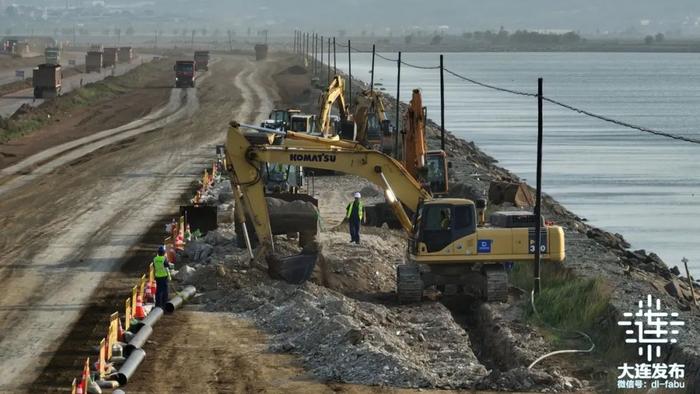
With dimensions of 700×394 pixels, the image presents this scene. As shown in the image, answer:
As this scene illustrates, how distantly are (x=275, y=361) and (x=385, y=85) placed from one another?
568 ft

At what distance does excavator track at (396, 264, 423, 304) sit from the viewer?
34062mm

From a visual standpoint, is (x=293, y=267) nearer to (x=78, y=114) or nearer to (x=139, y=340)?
(x=139, y=340)

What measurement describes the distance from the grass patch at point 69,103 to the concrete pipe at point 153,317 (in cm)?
4713

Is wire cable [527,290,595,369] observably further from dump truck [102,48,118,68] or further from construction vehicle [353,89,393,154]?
dump truck [102,48,118,68]

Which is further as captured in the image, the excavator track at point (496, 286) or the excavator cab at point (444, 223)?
the excavator track at point (496, 286)

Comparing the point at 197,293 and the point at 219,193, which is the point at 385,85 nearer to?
the point at 219,193

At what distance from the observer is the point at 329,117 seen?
6206cm

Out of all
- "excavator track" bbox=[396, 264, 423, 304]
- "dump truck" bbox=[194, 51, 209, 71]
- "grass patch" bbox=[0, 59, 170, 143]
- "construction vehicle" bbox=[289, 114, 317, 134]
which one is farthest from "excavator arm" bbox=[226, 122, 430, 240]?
"dump truck" bbox=[194, 51, 209, 71]

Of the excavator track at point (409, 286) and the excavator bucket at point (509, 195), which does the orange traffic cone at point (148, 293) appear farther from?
the excavator bucket at point (509, 195)

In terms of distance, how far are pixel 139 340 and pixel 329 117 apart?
113ft

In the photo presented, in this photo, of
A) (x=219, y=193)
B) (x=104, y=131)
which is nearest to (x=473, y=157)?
(x=104, y=131)

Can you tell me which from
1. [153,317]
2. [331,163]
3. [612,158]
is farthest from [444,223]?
[612,158]

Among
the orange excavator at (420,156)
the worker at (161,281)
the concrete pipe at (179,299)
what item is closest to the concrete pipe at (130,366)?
the worker at (161,281)

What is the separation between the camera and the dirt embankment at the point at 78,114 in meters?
76.5
